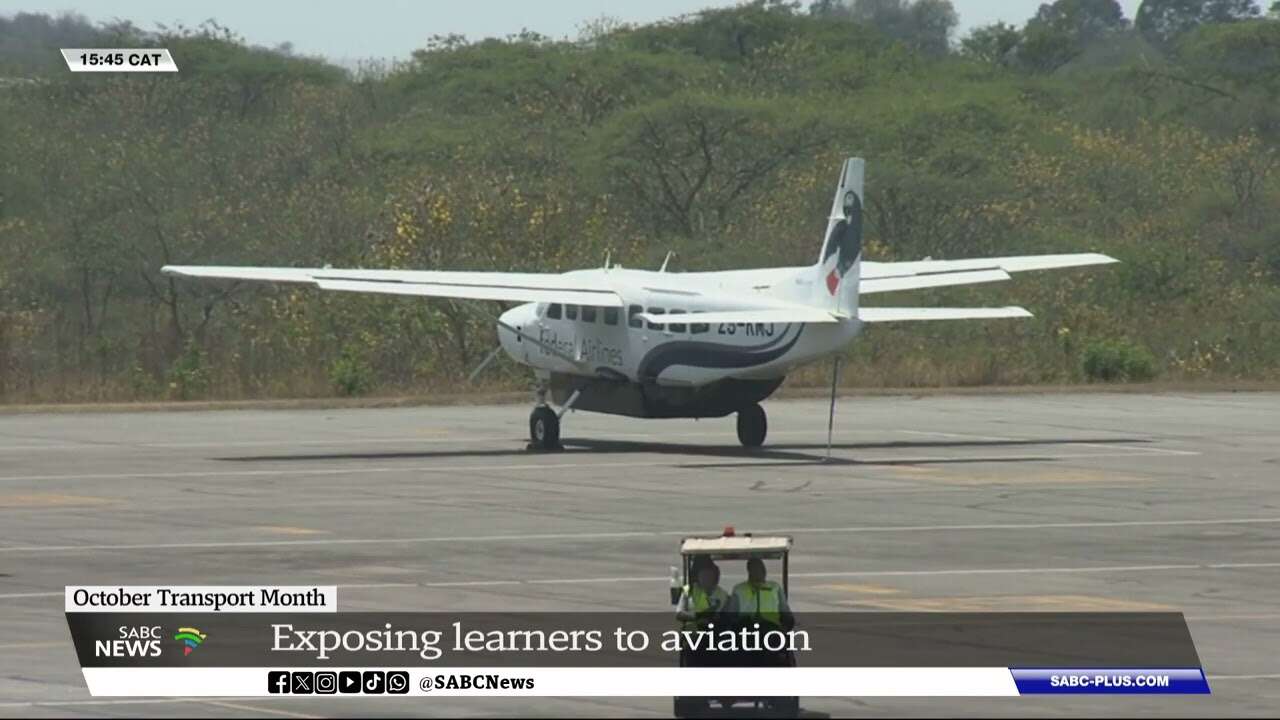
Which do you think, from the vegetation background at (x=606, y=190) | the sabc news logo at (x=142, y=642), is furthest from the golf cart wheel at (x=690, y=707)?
the vegetation background at (x=606, y=190)

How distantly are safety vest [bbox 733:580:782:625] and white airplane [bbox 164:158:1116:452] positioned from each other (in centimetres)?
1916

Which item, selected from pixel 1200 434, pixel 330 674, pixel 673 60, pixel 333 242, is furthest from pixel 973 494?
pixel 673 60

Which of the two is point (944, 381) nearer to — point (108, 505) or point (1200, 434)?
point (1200, 434)

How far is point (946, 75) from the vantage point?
333 ft

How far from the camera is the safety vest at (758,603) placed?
14969 millimetres

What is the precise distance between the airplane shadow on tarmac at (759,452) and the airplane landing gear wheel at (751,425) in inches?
6.4

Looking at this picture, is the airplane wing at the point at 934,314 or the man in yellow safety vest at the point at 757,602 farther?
the airplane wing at the point at 934,314

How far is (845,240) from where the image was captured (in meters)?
34.6

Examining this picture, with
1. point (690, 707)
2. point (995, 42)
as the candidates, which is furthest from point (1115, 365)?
point (995, 42)

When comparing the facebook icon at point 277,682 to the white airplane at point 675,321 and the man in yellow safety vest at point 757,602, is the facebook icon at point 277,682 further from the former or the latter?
the white airplane at point 675,321

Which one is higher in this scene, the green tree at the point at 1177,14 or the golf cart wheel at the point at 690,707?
the green tree at the point at 1177,14

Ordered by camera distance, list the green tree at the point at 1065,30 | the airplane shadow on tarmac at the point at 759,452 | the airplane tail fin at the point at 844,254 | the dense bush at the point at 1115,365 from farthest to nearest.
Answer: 1. the green tree at the point at 1065,30
2. the dense bush at the point at 1115,365
3. the airplane shadow on tarmac at the point at 759,452
4. the airplane tail fin at the point at 844,254

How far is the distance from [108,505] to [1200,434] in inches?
689

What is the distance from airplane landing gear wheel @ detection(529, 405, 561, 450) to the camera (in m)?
37.1
